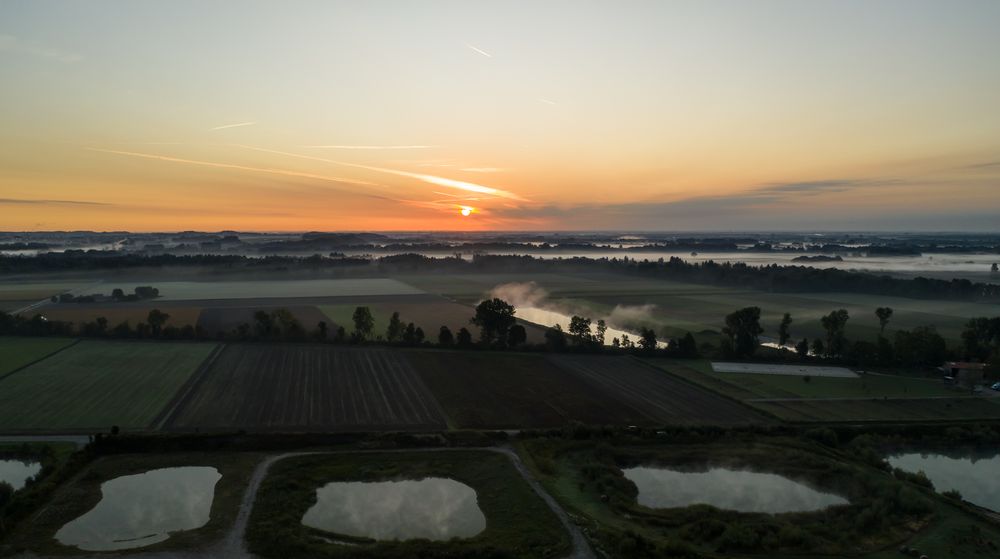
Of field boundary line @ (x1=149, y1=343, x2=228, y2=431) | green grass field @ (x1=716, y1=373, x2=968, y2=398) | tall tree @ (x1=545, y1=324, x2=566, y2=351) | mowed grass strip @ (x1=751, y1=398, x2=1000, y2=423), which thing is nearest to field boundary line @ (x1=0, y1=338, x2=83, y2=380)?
field boundary line @ (x1=149, y1=343, x2=228, y2=431)

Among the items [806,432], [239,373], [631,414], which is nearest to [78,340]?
[239,373]

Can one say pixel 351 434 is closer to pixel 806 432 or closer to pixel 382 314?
pixel 806 432

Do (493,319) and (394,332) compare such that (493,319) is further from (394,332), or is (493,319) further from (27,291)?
(27,291)

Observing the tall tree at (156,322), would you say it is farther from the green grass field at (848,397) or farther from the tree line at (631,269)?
the tree line at (631,269)

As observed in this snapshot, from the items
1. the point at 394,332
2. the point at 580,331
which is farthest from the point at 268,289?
the point at 580,331

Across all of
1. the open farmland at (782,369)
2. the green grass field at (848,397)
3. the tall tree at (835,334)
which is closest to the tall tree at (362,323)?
the green grass field at (848,397)
